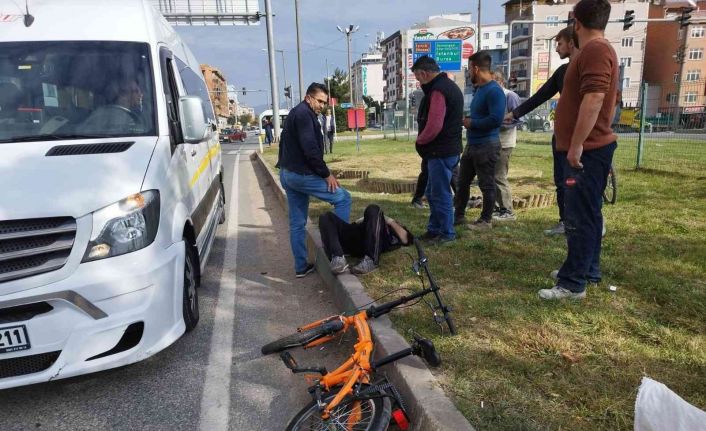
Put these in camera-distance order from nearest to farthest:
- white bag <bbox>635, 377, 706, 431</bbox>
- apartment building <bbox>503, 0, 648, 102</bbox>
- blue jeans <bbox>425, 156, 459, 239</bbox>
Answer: white bag <bbox>635, 377, 706, 431</bbox>
blue jeans <bbox>425, 156, 459, 239</bbox>
apartment building <bbox>503, 0, 648, 102</bbox>

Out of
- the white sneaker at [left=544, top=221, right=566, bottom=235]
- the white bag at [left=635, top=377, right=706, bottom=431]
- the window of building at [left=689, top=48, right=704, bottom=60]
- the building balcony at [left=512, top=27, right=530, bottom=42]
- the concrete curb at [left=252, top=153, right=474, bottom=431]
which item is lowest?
the concrete curb at [left=252, top=153, right=474, bottom=431]

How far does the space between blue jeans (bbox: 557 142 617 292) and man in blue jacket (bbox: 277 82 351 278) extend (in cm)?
200

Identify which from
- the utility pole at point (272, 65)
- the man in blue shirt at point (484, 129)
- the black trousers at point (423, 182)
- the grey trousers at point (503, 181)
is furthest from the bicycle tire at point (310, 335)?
the utility pole at point (272, 65)

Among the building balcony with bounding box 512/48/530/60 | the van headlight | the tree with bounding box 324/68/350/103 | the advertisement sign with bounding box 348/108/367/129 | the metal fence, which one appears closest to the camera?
the van headlight

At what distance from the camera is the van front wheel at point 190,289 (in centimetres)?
339

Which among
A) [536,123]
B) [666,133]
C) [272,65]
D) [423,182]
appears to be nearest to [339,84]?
[536,123]

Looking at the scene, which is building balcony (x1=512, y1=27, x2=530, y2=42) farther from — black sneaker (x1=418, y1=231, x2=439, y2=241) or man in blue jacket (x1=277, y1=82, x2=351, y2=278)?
man in blue jacket (x1=277, y1=82, x2=351, y2=278)

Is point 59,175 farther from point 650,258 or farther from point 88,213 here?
point 650,258

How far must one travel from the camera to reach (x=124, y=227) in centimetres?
270

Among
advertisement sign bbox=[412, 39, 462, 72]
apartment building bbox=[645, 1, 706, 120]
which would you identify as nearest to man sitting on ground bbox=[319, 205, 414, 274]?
advertisement sign bbox=[412, 39, 462, 72]

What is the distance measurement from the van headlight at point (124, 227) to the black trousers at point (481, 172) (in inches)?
140

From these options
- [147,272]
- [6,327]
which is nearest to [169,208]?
[147,272]

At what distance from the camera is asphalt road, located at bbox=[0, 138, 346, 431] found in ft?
8.80

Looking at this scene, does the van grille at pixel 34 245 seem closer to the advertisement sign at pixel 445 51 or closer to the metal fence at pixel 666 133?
the metal fence at pixel 666 133
